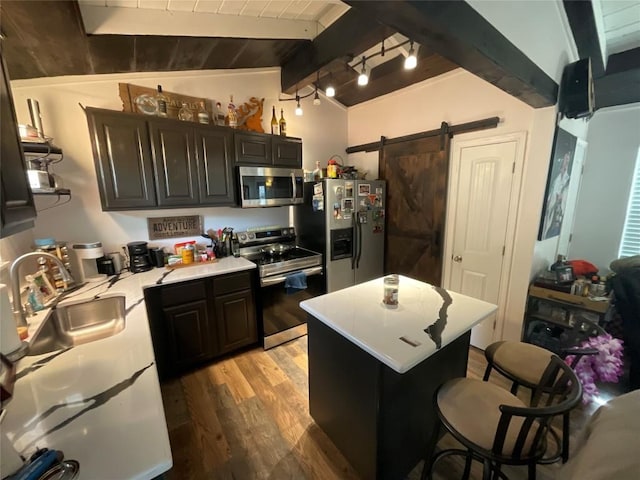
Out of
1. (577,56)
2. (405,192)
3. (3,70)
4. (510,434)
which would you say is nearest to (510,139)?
(577,56)

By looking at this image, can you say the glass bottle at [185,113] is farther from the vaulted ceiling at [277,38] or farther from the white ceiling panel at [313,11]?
the white ceiling panel at [313,11]

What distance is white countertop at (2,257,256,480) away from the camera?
71 centimetres

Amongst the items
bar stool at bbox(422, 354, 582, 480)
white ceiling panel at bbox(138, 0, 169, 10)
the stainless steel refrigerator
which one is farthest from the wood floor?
white ceiling panel at bbox(138, 0, 169, 10)

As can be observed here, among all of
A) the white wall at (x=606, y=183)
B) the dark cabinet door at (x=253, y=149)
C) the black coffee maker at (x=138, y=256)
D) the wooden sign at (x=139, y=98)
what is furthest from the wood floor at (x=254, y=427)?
the wooden sign at (x=139, y=98)

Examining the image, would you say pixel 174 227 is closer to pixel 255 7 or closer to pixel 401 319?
pixel 255 7

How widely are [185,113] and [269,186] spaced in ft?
3.27

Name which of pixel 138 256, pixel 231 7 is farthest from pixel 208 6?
pixel 138 256

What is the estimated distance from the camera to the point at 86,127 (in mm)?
2180

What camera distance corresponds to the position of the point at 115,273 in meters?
2.33

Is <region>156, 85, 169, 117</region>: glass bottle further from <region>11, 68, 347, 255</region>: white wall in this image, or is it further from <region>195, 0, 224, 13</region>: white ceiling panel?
<region>195, 0, 224, 13</region>: white ceiling panel

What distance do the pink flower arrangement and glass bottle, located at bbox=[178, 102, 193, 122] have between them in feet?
12.5

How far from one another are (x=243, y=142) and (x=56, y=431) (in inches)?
93.7

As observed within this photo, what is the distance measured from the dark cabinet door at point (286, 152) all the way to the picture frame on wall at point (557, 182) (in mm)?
2311

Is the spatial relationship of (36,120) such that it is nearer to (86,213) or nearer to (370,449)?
(86,213)
